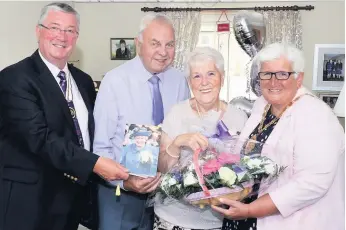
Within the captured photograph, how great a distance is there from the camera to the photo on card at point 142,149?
Result: 60.8 inches

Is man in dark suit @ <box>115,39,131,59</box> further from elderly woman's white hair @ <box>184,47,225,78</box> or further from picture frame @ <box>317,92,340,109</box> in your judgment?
elderly woman's white hair @ <box>184,47,225,78</box>

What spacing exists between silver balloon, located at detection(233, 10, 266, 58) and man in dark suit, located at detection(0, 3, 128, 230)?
134 inches

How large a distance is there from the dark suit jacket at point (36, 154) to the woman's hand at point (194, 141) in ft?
1.40

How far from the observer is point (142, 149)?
5.07 feet

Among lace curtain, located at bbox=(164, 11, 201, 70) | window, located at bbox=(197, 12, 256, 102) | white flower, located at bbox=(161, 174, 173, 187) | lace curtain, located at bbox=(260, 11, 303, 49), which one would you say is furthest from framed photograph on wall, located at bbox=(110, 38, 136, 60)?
white flower, located at bbox=(161, 174, 173, 187)

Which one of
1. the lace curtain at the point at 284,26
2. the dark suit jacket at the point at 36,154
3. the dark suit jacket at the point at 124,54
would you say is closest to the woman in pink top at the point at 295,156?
the dark suit jacket at the point at 36,154

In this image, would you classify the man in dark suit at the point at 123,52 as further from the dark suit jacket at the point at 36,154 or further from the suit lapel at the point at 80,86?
the dark suit jacket at the point at 36,154

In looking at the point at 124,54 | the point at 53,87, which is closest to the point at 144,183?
the point at 53,87

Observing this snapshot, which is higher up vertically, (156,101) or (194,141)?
(156,101)

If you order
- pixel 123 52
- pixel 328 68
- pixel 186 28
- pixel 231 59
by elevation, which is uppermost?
pixel 186 28

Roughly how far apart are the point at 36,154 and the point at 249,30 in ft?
12.5

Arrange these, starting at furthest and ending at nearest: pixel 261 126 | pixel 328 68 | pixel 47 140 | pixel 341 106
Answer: pixel 328 68 < pixel 341 106 < pixel 47 140 < pixel 261 126

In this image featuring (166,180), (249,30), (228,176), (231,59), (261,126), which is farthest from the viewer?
(231,59)

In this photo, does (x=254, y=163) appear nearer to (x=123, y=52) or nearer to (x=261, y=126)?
(x=261, y=126)
